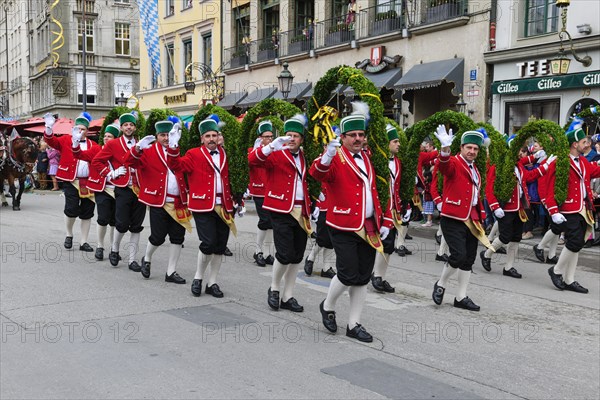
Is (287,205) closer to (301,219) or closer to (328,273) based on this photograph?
(301,219)

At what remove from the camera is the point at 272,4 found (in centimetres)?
2655

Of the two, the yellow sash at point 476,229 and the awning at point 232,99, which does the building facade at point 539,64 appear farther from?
the awning at point 232,99

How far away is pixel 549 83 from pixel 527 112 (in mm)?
1272

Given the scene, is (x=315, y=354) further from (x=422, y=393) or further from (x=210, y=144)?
(x=210, y=144)

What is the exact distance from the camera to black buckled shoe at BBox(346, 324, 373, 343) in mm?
5820

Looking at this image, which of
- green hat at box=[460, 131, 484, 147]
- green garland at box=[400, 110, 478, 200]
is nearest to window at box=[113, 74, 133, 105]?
green garland at box=[400, 110, 478, 200]

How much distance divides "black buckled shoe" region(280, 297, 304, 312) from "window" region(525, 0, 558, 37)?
11.9 metres

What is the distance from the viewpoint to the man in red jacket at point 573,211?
842cm

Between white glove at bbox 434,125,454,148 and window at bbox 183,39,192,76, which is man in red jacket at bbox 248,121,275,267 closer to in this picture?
white glove at bbox 434,125,454,148

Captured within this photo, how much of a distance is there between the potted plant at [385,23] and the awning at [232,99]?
843cm

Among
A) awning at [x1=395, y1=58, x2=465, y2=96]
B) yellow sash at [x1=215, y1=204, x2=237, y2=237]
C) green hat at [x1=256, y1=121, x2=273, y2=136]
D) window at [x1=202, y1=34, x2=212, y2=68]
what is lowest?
yellow sash at [x1=215, y1=204, x2=237, y2=237]

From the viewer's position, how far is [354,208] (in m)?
5.71

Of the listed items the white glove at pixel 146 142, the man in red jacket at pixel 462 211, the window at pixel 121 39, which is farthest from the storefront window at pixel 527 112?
the window at pixel 121 39

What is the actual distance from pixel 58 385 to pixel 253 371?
54.4 inches
